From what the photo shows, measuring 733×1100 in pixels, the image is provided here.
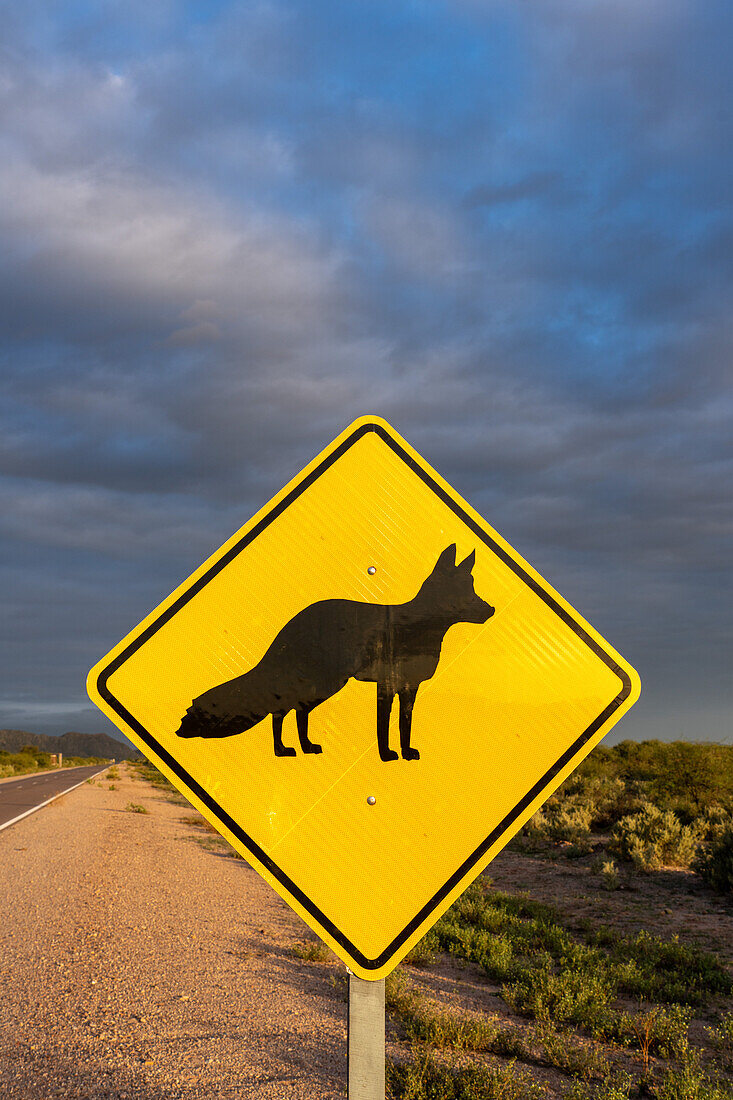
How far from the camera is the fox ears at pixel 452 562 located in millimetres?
2197

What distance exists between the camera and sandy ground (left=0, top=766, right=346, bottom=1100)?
4.85m

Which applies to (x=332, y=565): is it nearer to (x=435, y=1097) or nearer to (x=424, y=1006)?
(x=435, y=1097)

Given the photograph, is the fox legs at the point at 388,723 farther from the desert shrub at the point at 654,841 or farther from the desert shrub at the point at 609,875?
the desert shrub at the point at 654,841

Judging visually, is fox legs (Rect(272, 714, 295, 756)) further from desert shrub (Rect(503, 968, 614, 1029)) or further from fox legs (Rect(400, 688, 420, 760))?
desert shrub (Rect(503, 968, 614, 1029))

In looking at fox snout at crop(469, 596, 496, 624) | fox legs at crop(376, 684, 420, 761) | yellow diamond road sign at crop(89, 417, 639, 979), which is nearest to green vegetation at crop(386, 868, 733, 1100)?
yellow diamond road sign at crop(89, 417, 639, 979)

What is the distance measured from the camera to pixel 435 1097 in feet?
14.6

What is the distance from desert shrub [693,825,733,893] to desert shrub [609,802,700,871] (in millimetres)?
759

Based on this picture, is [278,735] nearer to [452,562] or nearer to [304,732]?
[304,732]

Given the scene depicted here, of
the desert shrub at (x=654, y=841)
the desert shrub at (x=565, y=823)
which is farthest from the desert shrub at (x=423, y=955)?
the desert shrub at (x=565, y=823)

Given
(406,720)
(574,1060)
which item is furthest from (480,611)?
(574,1060)

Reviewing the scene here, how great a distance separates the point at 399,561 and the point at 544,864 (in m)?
14.0

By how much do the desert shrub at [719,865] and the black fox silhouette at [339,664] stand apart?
Answer: 1154 centimetres

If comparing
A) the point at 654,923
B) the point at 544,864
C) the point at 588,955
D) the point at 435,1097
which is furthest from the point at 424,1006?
the point at 544,864

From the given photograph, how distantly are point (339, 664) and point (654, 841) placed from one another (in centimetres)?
1406
